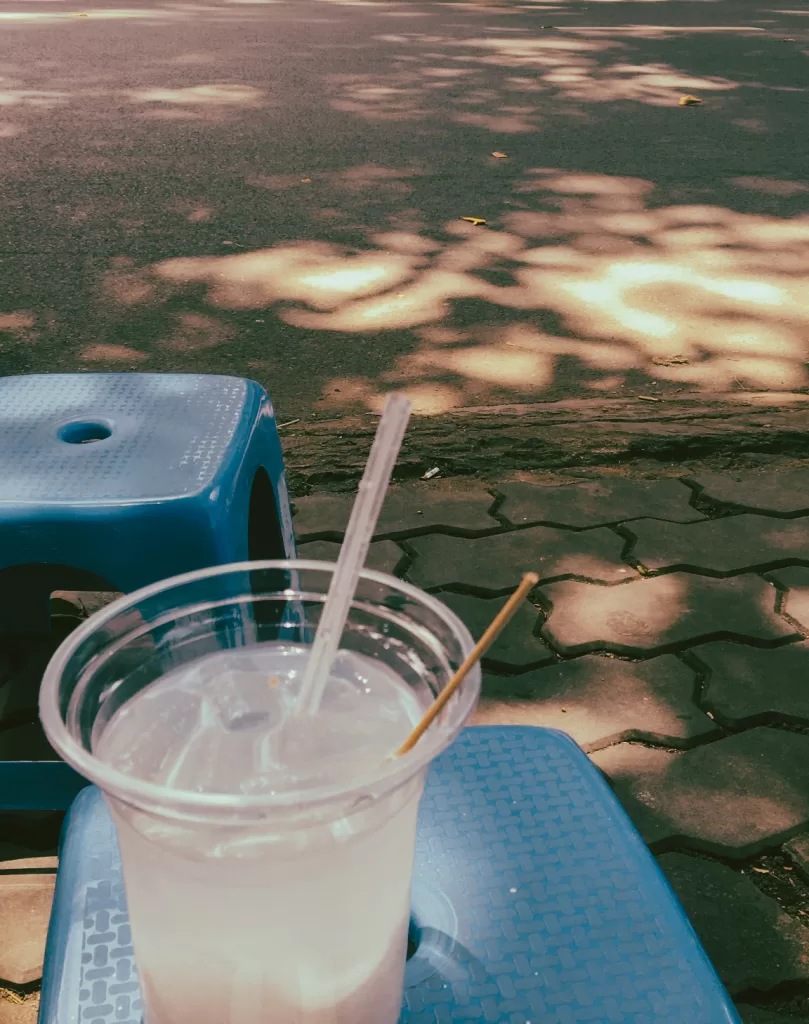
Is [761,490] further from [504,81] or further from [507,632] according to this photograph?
[504,81]

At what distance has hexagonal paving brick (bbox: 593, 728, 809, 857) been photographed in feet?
5.92

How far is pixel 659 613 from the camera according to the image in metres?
2.32

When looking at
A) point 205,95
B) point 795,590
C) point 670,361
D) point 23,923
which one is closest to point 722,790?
point 795,590

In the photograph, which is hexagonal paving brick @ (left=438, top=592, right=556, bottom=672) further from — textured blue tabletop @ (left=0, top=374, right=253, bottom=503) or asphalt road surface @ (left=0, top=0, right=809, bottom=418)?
asphalt road surface @ (left=0, top=0, right=809, bottom=418)

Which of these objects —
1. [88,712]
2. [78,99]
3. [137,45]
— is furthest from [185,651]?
[137,45]

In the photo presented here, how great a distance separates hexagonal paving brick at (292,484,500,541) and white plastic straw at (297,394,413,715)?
1780mm

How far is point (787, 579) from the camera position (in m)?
2.41

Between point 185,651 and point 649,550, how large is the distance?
1825 mm

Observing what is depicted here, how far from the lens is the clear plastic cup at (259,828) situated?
63cm

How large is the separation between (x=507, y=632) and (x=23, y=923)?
3.50 ft

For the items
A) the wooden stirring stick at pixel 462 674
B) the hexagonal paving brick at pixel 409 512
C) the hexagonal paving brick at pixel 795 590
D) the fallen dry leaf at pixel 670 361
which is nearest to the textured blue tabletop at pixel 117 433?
the hexagonal paving brick at pixel 409 512

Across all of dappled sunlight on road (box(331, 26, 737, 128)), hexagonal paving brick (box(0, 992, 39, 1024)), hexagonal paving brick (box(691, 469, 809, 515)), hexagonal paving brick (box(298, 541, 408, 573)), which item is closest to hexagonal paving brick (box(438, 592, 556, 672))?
hexagonal paving brick (box(298, 541, 408, 573))

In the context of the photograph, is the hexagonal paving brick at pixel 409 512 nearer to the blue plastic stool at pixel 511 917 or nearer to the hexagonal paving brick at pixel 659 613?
the hexagonal paving brick at pixel 659 613

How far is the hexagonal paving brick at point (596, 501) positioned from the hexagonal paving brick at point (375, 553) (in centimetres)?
32
